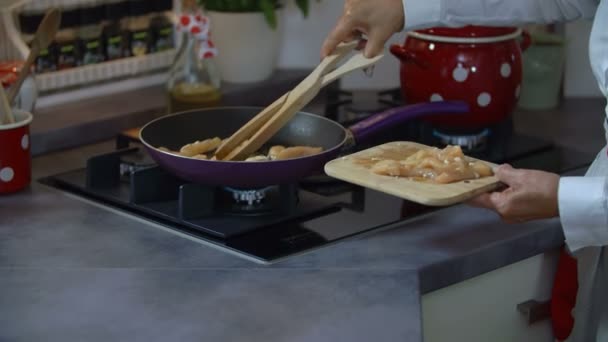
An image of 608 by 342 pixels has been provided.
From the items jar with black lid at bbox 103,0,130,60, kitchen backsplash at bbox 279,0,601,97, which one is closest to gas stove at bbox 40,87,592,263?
jar with black lid at bbox 103,0,130,60

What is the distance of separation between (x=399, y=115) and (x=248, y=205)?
317mm

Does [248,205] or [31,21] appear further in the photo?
[31,21]

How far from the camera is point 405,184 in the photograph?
4.58 feet

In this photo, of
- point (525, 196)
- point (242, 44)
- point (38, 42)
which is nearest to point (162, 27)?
point (242, 44)

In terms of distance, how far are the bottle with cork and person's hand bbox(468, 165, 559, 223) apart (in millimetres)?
752

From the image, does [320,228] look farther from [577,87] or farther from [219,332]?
[577,87]

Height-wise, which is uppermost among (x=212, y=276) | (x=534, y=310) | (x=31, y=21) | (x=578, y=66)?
(x=31, y=21)

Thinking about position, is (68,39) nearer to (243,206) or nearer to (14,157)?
(14,157)

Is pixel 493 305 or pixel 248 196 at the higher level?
pixel 248 196

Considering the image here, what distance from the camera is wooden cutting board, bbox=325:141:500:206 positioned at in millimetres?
1361

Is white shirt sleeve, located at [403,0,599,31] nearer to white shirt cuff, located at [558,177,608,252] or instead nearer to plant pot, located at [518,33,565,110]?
white shirt cuff, located at [558,177,608,252]

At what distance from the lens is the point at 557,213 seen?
4.54 ft

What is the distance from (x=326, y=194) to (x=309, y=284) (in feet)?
1.15

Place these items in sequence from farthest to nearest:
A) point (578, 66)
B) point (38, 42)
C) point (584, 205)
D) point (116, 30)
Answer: point (578, 66) < point (116, 30) < point (38, 42) < point (584, 205)
